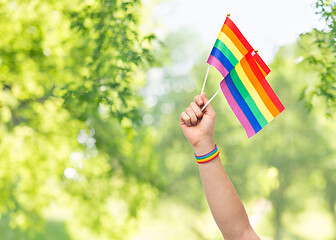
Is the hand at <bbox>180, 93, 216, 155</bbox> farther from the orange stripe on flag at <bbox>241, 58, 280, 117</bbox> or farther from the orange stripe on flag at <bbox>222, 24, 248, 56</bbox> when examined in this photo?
the orange stripe on flag at <bbox>222, 24, 248, 56</bbox>

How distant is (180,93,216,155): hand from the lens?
6.72ft

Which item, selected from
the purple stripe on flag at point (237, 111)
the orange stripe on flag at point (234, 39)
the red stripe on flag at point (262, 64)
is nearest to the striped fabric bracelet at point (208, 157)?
the purple stripe on flag at point (237, 111)

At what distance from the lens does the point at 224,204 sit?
6.50 feet

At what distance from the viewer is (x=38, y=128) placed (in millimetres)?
8500

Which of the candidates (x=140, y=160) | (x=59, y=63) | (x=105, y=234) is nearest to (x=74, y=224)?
(x=105, y=234)

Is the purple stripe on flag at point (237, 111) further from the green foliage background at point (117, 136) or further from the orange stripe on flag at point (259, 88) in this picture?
the green foliage background at point (117, 136)

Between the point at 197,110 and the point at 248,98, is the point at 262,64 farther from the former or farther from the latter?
the point at 197,110

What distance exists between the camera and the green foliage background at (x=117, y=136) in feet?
13.9

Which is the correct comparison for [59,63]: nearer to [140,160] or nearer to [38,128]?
[38,128]

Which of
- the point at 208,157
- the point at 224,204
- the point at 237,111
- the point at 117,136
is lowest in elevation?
the point at 224,204

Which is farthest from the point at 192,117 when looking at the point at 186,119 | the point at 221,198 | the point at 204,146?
the point at 221,198

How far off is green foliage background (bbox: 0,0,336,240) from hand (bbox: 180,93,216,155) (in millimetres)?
1095

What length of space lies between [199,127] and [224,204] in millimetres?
410

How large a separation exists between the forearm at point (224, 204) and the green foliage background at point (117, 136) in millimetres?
1288
